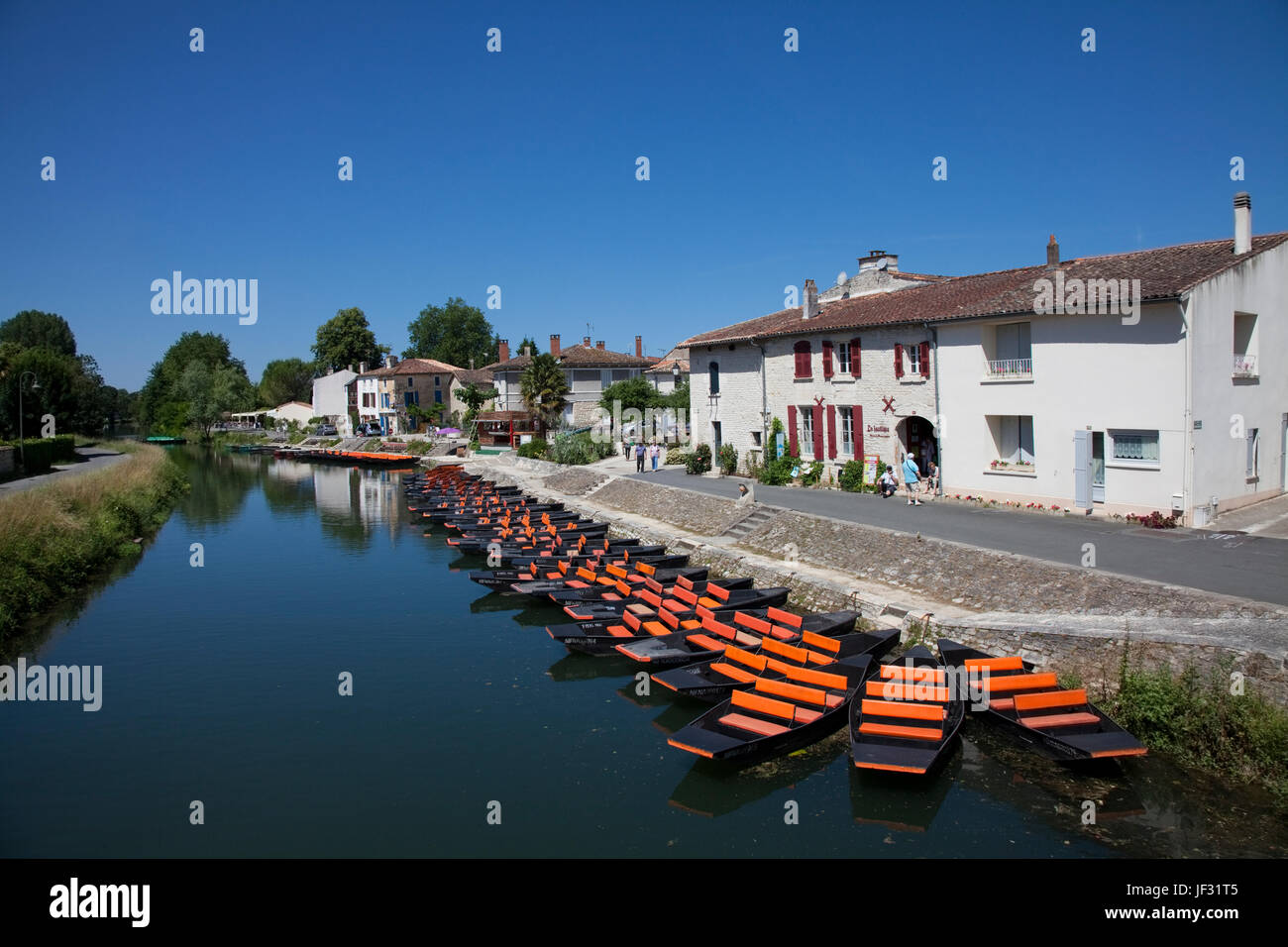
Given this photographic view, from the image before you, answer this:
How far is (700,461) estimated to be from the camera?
33.2 m

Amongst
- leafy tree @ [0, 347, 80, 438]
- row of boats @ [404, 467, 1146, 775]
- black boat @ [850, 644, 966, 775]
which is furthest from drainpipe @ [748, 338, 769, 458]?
leafy tree @ [0, 347, 80, 438]

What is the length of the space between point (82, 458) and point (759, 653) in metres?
50.0

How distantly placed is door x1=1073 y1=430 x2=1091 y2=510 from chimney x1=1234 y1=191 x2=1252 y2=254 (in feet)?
17.7

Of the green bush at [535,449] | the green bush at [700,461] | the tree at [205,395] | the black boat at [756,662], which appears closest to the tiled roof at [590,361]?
the green bush at [535,449]

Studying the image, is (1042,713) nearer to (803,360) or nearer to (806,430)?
(806,430)

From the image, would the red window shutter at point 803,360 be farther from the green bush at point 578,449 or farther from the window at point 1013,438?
the green bush at point 578,449

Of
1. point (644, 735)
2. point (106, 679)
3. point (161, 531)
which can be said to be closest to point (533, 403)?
point (161, 531)

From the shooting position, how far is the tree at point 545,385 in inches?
1970

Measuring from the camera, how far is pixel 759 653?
14.1 metres

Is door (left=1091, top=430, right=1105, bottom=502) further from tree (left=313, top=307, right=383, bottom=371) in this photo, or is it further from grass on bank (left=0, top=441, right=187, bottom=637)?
tree (left=313, top=307, right=383, bottom=371)

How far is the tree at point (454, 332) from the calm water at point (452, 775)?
Answer: 85871 millimetres

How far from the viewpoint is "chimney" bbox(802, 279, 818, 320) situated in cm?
3012

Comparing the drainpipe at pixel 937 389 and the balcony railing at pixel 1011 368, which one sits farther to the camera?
the drainpipe at pixel 937 389

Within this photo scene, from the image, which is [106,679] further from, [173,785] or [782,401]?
[782,401]
